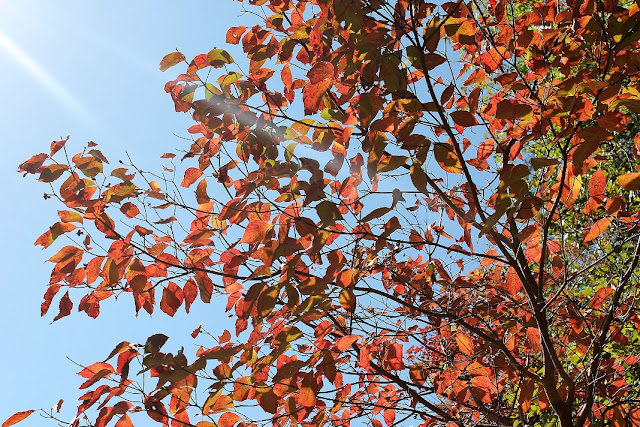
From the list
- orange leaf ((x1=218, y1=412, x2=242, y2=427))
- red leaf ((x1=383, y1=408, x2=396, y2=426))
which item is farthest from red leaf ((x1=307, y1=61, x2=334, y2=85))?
red leaf ((x1=383, y1=408, x2=396, y2=426))

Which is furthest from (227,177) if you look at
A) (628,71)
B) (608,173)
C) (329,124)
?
(608,173)

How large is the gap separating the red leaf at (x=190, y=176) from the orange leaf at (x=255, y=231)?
0.48 meters

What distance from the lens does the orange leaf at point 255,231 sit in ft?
4.33

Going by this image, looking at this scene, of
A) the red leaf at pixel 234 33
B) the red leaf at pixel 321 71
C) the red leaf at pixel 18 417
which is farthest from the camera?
the red leaf at pixel 234 33

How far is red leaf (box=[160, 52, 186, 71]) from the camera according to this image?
165 centimetres

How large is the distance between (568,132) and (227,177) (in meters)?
1.17

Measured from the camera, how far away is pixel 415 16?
1.47m

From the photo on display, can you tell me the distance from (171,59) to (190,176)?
40cm

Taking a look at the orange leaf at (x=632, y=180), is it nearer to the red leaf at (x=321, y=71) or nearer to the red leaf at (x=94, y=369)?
the red leaf at (x=321, y=71)

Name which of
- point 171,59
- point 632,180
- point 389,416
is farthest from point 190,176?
point 632,180

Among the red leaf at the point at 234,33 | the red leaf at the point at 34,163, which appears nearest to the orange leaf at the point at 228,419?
the red leaf at the point at 34,163

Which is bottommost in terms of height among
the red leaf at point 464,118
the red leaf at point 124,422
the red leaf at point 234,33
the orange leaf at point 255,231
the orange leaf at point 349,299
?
the red leaf at point 124,422

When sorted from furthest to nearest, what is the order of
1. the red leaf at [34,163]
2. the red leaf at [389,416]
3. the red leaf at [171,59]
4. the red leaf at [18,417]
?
the red leaf at [389,416] < the red leaf at [171,59] < the red leaf at [34,163] < the red leaf at [18,417]

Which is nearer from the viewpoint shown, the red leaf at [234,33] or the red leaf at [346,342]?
the red leaf at [346,342]
